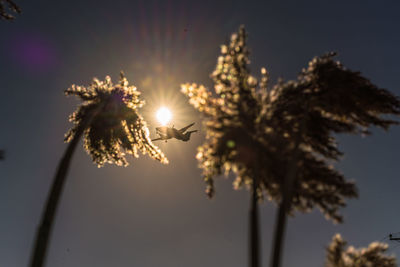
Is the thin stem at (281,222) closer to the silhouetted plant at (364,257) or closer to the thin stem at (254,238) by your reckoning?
the thin stem at (254,238)

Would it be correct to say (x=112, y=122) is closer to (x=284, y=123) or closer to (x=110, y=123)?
(x=110, y=123)

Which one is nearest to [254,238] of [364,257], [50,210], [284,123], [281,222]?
[281,222]

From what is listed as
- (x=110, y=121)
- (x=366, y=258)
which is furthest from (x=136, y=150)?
(x=366, y=258)

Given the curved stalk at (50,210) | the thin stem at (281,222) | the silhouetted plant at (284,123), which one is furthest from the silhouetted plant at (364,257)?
the curved stalk at (50,210)

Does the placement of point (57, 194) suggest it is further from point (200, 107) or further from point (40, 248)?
point (200, 107)

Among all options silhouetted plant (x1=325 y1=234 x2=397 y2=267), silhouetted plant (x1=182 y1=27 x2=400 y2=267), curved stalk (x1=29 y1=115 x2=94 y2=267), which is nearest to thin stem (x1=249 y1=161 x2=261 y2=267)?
silhouetted plant (x1=182 y1=27 x2=400 y2=267)
